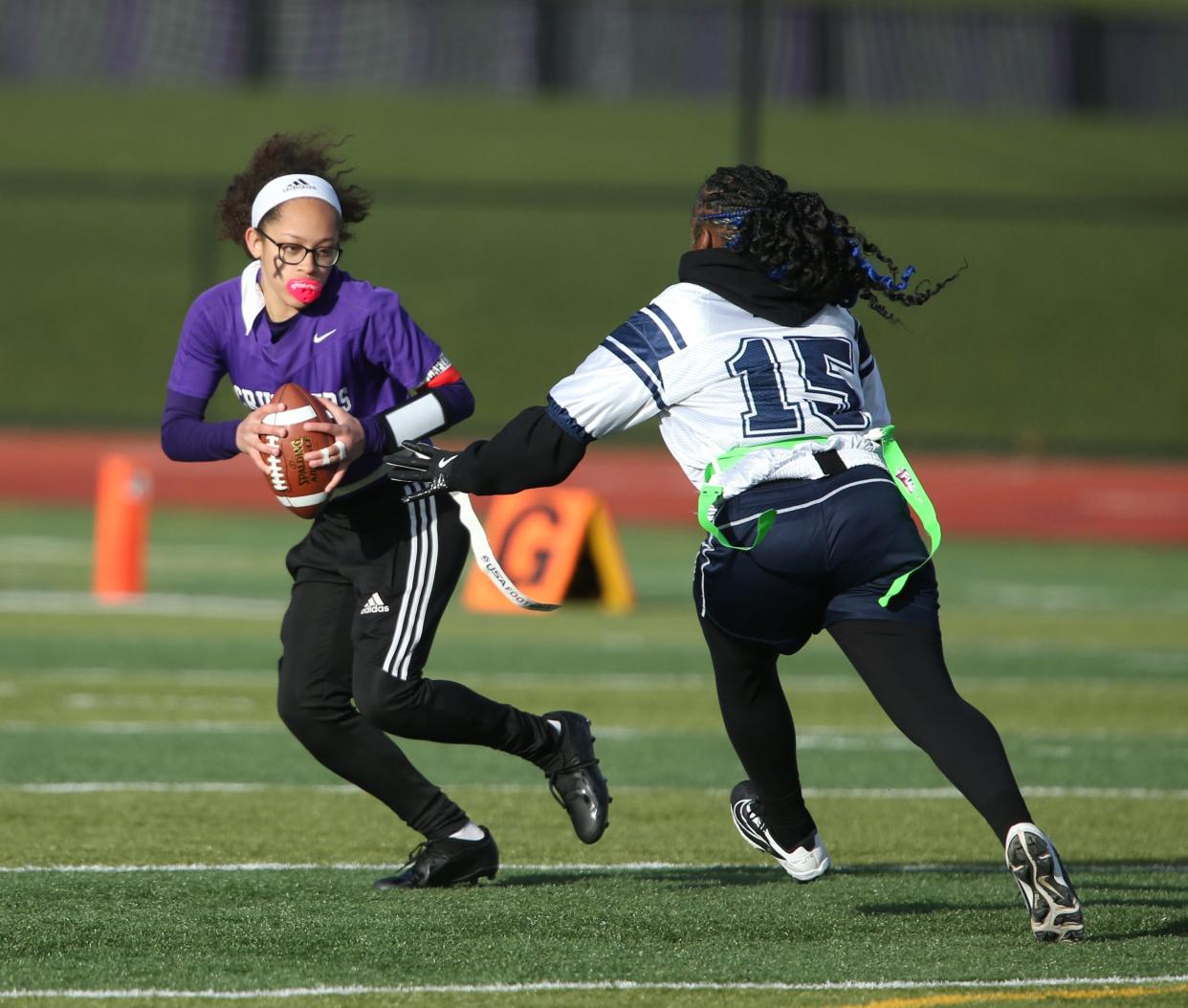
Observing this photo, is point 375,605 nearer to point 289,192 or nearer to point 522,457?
point 522,457

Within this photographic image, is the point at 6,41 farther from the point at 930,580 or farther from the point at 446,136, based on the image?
the point at 930,580

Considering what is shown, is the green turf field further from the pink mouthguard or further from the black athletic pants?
the pink mouthguard

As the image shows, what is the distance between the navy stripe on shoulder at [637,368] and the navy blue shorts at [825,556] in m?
0.32

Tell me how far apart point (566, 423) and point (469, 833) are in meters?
1.54

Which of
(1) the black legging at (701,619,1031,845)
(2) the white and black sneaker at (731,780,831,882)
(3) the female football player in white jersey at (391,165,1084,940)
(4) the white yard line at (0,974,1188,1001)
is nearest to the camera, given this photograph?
(4) the white yard line at (0,974,1188,1001)

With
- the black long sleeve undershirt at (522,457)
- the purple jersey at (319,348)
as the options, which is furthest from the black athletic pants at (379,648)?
the black long sleeve undershirt at (522,457)

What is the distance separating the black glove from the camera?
5.25 m

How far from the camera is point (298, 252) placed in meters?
5.67

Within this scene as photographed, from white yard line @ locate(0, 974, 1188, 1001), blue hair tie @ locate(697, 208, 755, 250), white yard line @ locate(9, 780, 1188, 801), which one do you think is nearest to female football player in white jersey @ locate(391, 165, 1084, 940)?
blue hair tie @ locate(697, 208, 755, 250)

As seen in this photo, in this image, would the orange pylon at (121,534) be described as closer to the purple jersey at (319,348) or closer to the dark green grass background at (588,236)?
the purple jersey at (319,348)

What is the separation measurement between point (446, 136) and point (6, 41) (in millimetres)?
8737

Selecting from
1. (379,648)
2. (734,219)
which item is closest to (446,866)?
(379,648)

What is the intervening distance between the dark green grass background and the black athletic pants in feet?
55.9

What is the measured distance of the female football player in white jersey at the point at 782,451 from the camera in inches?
198
